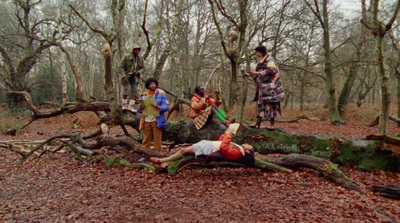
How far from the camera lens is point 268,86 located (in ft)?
16.7

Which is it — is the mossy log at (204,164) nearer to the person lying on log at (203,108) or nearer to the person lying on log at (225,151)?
the person lying on log at (225,151)

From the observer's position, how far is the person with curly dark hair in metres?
5.51

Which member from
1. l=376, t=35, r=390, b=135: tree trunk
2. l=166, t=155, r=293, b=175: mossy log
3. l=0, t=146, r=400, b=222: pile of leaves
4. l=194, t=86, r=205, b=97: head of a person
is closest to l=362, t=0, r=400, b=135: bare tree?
l=376, t=35, r=390, b=135: tree trunk

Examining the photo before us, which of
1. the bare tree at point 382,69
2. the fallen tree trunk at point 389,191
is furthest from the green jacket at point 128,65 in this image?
the fallen tree trunk at point 389,191

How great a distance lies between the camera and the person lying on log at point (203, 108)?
5.21 meters

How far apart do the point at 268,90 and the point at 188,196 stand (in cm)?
259

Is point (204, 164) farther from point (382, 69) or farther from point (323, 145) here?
point (382, 69)

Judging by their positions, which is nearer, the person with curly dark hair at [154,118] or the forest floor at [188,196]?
the forest floor at [188,196]

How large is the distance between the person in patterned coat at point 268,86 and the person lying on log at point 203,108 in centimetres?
82

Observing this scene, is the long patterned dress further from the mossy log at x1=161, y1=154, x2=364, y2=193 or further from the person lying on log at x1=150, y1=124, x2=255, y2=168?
the person lying on log at x1=150, y1=124, x2=255, y2=168

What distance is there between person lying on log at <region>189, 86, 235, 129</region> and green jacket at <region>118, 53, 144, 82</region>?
2.26 m

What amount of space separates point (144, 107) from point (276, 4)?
37.3 ft

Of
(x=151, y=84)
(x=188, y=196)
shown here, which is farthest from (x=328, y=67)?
(x=188, y=196)

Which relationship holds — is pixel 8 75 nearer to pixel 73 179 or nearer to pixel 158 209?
pixel 73 179
